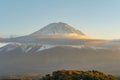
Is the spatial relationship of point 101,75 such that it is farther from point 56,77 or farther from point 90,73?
point 56,77

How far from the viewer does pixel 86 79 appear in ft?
291

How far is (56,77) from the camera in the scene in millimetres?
90375

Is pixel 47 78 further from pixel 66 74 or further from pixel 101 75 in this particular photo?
pixel 101 75

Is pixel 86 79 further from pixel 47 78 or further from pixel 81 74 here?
pixel 47 78

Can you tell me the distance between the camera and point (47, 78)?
297 ft

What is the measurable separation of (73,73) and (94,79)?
3.97m

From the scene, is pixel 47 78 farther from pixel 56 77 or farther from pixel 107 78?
pixel 107 78

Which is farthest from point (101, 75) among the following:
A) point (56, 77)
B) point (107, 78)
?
point (56, 77)

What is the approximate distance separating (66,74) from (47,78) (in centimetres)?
336

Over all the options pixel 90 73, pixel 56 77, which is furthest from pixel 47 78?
pixel 90 73

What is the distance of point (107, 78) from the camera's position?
90.9 meters

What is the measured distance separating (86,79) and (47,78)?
6873mm

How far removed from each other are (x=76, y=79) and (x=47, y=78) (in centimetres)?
549

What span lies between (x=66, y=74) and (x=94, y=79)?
4973 millimetres
